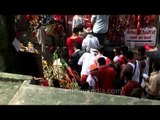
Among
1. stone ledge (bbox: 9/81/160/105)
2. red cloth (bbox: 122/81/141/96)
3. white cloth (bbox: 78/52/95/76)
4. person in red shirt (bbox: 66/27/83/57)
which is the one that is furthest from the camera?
person in red shirt (bbox: 66/27/83/57)

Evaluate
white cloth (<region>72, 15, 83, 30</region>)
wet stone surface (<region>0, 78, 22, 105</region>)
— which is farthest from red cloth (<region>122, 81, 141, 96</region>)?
white cloth (<region>72, 15, 83, 30</region>)

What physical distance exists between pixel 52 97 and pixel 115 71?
205cm

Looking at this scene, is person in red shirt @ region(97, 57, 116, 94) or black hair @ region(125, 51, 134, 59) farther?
black hair @ region(125, 51, 134, 59)

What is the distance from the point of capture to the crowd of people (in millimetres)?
5762

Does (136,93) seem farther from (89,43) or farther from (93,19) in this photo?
(93,19)

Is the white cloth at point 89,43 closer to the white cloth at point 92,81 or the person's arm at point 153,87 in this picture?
the white cloth at point 92,81

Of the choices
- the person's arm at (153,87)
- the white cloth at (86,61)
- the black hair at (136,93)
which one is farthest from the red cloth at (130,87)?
the white cloth at (86,61)

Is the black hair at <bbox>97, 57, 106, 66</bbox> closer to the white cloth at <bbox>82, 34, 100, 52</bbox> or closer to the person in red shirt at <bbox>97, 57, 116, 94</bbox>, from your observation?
the person in red shirt at <bbox>97, 57, 116, 94</bbox>

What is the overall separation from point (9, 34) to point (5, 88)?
140 cm

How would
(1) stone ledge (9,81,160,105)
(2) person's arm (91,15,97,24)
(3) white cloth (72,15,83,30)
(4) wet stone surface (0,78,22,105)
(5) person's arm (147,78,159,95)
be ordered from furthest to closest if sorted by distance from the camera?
(3) white cloth (72,15,83,30) < (2) person's arm (91,15,97,24) < (5) person's arm (147,78,159,95) < (4) wet stone surface (0,78,22,105) < (1) stone ledge (9,81,160,105)

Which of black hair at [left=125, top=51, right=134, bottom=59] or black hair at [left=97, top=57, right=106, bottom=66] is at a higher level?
black hair at [left=125, top=51, right=134, bottom=59]
